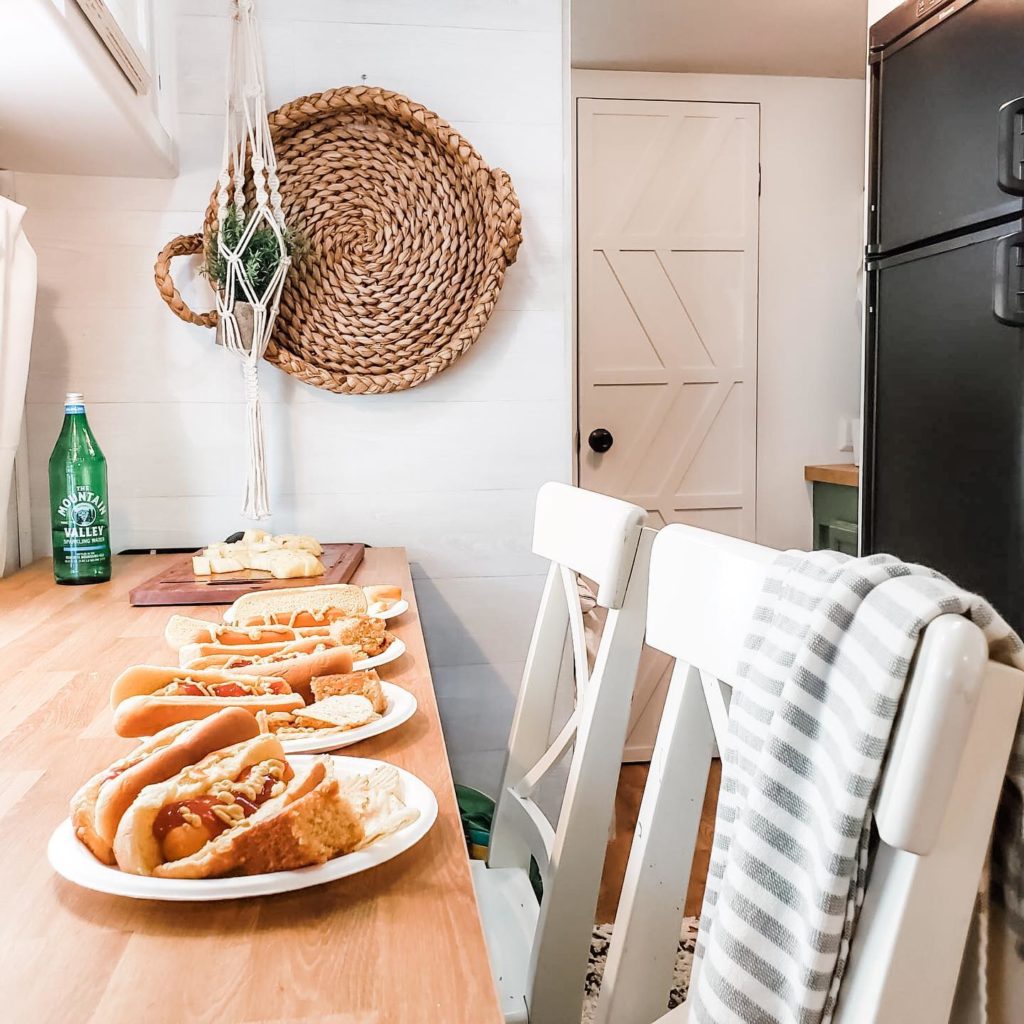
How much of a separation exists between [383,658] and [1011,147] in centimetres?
141

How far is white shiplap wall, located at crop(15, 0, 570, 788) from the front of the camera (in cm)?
190

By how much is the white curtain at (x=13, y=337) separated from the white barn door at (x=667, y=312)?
5.44 ft

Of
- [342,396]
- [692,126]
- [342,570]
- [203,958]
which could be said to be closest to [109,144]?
[342,396]

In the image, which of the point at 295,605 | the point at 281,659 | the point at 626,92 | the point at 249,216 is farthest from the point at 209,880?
the point at 626,92

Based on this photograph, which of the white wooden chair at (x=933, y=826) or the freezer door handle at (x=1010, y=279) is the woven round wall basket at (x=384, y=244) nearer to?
the freezer door handle at (x=1010, y=279)

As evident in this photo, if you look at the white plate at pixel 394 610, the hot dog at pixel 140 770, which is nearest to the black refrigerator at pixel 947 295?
the white plate at pixel 394 610

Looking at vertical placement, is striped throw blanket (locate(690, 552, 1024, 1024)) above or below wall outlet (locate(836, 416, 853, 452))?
below

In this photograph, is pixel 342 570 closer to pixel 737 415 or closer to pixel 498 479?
pixel 498 479

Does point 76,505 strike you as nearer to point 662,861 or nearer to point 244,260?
point 244,260

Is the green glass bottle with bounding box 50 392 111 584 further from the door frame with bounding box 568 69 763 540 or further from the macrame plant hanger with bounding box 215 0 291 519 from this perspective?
the door frame with bounding box 568 69 763 540

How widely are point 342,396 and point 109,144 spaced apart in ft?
1.97

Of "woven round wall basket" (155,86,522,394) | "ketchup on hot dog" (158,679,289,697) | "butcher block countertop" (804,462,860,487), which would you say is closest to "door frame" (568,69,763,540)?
"butcher block countertop" (804,462,860,487)

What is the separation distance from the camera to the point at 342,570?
157 centimetres

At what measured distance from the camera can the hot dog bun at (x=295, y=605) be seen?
112 centimetres
